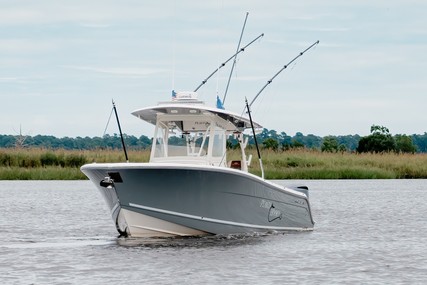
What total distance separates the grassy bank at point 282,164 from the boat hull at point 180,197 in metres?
36.4

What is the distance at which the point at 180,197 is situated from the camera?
25984 mm

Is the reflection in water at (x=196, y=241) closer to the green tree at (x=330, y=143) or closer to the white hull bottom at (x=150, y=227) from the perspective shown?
the white hull bottom at (x=150, y=227)

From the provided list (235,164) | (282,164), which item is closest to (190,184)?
(235,164)

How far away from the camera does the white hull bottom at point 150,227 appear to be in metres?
26.3

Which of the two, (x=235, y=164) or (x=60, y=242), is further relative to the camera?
(x=60, y=242)

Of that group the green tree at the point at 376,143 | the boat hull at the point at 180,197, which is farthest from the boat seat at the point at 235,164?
the green tree at the point at 376,143

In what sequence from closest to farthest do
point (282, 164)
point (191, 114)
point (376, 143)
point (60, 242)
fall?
point (191, 114), point (60, 242), point (282, 164), point (376, 143)

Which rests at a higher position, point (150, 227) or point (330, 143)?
point (330, 143)

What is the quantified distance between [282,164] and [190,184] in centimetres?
4267

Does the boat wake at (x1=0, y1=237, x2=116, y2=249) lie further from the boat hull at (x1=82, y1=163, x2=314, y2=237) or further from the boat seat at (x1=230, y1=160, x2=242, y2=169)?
the boat seat at (x1=230, y1=160, x2=242, y2=169)

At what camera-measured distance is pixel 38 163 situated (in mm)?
66625

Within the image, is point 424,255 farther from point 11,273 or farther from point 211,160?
point 11,273

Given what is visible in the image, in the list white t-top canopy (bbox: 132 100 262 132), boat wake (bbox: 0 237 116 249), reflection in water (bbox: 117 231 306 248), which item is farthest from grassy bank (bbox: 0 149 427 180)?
reflection in water (bbox: 117 231 306 248)

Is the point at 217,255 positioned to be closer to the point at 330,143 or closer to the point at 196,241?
the point at 196,241
